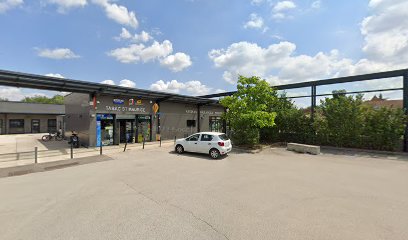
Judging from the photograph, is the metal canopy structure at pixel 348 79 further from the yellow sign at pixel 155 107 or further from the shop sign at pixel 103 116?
the shop sign at pixel 103 116

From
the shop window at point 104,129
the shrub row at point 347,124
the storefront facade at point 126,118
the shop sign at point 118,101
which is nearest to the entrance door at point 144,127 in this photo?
the storefront facade at point 126,118

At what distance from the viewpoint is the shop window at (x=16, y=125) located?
30.7 meters

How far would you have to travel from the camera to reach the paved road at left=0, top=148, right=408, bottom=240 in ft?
12.7

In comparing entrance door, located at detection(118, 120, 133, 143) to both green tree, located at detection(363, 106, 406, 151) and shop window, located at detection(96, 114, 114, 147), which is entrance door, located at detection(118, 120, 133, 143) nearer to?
shop window, located at detection(96, 114, 114, 147)

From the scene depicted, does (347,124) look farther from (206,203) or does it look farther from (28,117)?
(28,117)

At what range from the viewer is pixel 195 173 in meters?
8.16

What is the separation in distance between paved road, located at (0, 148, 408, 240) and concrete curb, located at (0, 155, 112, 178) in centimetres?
92

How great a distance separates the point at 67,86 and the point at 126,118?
5179mm

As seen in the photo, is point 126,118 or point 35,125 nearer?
point 126,118

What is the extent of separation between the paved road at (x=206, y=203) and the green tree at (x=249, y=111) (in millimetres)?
5728

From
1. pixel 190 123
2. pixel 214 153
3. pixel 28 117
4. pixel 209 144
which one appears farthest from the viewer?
pixel 28 117

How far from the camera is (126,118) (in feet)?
57.4

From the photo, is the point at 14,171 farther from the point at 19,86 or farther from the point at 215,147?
the point at 215,147

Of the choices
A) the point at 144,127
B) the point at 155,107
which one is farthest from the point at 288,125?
the point at 144,127
